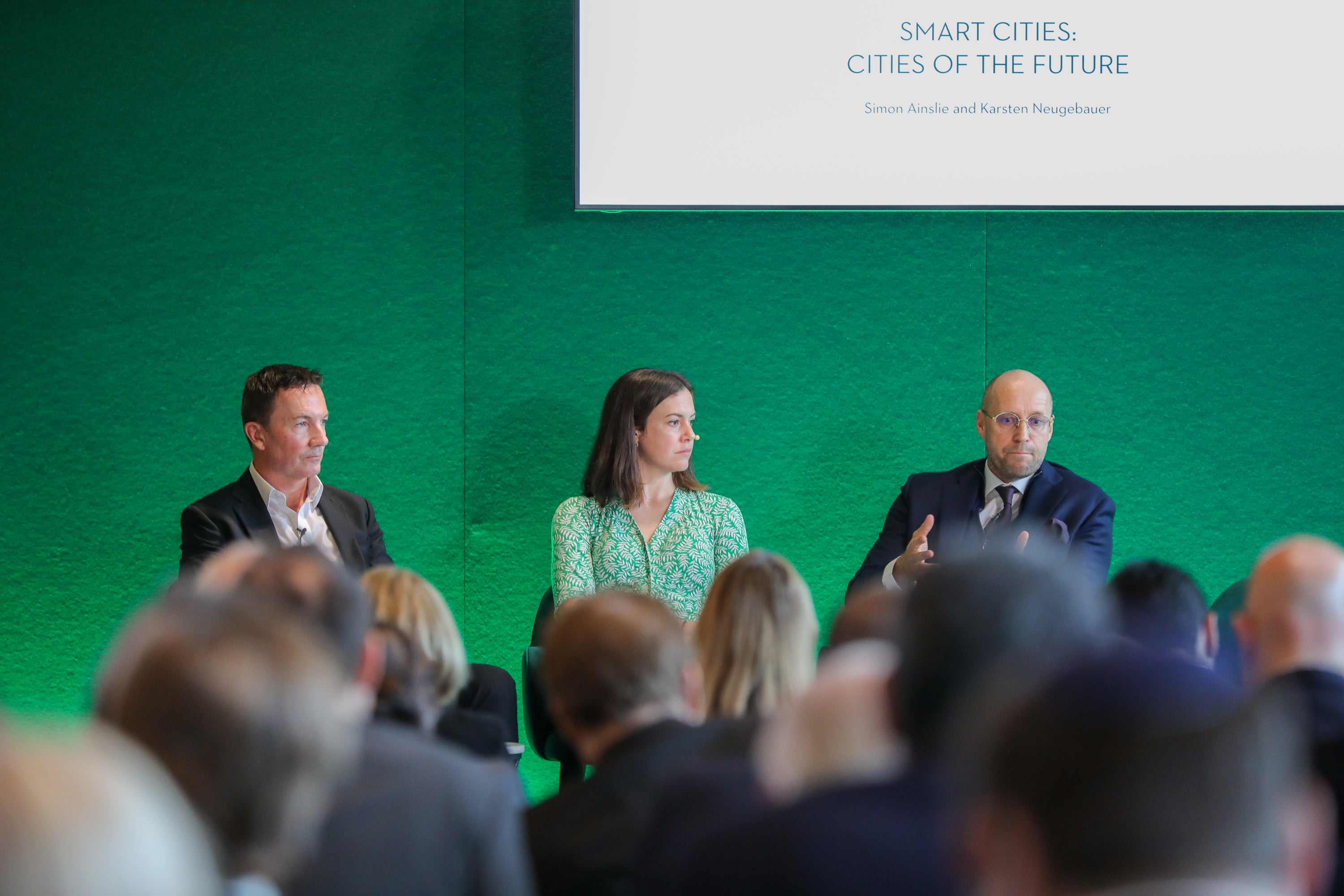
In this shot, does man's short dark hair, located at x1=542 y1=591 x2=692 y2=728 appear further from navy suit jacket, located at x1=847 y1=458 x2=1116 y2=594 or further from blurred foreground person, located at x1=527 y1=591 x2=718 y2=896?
navy suit jacket, located at x1=847 y1=458 x2=1116 y2=594

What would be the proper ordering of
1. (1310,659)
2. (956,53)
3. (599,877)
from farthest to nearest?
1. (956,53)
2. (1310,659)
3. (599,877)

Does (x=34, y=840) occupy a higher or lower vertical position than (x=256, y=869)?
higher

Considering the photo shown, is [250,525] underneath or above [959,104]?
underneath

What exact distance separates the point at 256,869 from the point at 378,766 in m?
0.38

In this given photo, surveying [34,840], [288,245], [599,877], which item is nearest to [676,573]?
[288,245]

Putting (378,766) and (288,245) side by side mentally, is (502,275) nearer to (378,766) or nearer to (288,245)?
(288,245)

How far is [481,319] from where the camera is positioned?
4.32 metres

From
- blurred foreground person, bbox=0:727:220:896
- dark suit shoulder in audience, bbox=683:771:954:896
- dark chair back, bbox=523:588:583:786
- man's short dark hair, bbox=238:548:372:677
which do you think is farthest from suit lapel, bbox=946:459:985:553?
blurred foreground person, bbox=0:727:220:896

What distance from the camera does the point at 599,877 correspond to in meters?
1.59

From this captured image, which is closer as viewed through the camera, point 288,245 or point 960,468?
point 960,468

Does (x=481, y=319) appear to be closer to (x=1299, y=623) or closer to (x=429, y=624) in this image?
(x=429, y=624)

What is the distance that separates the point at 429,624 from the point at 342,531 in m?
1.50

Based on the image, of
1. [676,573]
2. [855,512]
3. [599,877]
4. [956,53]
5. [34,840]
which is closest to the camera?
[34,840]

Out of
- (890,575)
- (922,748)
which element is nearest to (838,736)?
(922,748)
